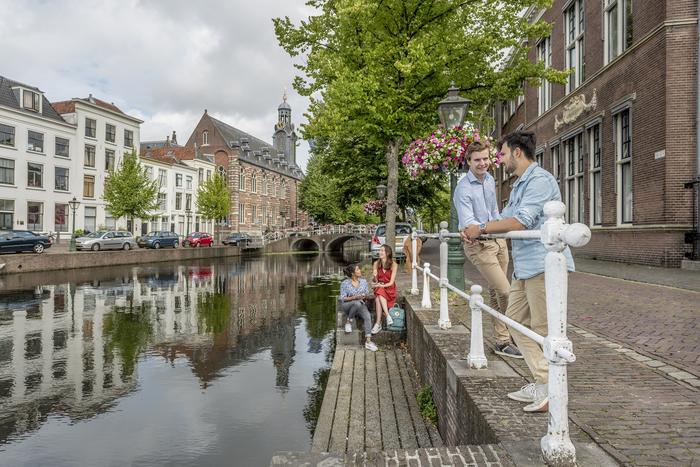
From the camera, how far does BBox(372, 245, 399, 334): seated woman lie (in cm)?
786

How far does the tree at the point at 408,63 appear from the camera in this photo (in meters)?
12.8

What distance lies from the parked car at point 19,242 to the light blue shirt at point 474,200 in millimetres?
24880

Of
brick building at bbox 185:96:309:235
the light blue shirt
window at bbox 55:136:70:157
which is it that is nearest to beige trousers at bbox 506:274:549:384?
the light blue shirt

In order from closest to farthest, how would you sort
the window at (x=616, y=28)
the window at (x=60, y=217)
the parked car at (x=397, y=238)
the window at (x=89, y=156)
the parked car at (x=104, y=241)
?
the window at (x=616, y=28) → the parked car at (x=397, y=238) → the parked car at (x=104, y=241) → the window at (x=60, y=217) → the window at (x=89, y=156)

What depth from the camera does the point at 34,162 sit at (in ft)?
116

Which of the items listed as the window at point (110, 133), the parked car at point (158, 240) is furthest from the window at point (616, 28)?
the window at point (110, 133)

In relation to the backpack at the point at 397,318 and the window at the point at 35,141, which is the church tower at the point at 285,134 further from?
the backpack at the point at 397,318

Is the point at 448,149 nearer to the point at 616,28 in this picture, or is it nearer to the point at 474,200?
the point at 474,200

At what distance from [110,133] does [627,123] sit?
39320 millimetres

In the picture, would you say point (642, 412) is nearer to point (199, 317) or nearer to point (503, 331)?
point (503, 331)

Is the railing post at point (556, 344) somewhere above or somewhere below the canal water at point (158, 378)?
above

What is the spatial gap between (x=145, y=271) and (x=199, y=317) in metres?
13.4

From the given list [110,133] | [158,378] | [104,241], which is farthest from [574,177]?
[110,133]

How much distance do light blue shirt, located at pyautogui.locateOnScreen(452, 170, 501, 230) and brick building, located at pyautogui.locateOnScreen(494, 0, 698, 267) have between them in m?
10.4
